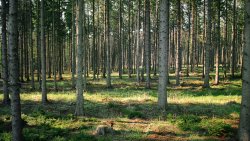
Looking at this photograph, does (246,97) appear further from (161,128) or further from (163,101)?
(163,101)

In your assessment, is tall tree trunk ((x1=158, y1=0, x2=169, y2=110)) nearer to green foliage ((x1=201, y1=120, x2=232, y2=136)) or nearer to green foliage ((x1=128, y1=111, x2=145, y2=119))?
green foliage ((x1=128, y1=111, x2=145, y2=119))

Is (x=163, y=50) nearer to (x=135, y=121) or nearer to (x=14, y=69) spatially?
(x=135, y=121)

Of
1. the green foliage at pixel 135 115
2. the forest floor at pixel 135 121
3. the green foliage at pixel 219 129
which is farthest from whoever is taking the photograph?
the green foliage at pixel 135 115

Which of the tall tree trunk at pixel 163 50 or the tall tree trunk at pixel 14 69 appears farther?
the tall tree trunk at pixel 163 50

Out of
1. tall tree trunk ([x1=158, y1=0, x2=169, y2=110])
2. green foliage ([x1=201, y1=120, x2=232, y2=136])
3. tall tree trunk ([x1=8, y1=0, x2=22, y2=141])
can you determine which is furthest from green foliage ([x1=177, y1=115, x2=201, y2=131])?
tall tree trunk ([x1=8, y1=0, x2=22, y2=141])

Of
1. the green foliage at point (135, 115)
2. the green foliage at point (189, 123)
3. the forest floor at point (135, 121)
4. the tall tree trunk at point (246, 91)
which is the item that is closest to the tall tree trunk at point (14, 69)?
the forest floor at point (135, 121)

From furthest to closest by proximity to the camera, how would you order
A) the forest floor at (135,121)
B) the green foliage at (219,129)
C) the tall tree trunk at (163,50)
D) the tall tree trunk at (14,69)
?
the tall tree trunk at (163,50), the forest floor at (135,121), the green foliage at (219,129), the tall tree trunk at (14,69)

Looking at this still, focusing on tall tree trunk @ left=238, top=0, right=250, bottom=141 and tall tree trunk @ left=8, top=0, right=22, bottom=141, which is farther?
tall tree trunk @ left=238, top=0, right=250, bottom=141

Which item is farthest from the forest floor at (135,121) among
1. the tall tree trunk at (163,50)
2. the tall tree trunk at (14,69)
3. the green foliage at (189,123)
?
the tall tree trunk at (14,69)

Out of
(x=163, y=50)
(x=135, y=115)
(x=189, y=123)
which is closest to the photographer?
(x=189, y=123)

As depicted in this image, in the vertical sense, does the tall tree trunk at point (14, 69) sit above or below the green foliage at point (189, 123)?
above

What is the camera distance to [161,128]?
38.6ft

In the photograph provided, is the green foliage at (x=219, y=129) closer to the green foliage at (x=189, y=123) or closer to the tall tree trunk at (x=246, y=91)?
the green foliage at (x=189, y=123)

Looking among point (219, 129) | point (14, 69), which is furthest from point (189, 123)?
point (14, 69)
